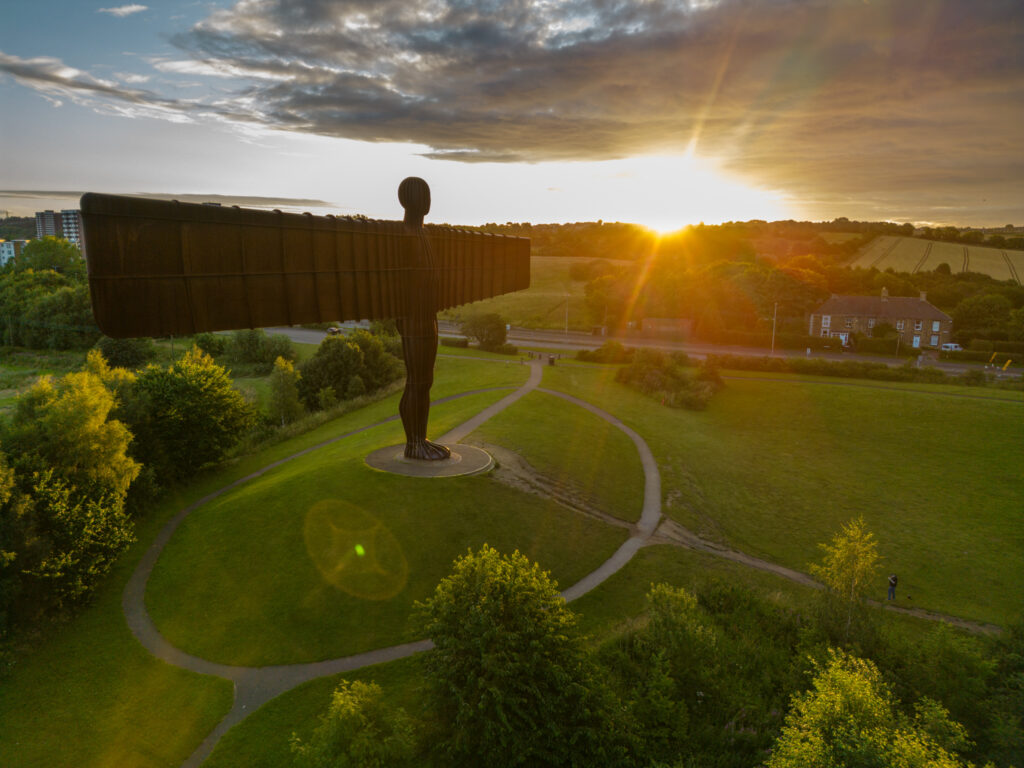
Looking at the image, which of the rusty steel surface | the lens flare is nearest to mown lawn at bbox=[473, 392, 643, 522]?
the lens flare

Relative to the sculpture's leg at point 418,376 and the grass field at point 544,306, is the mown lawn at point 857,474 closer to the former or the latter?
the sculpture's leg at point 418,376

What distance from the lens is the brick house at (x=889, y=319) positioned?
9144cm

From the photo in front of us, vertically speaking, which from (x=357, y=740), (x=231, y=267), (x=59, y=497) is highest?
(x=231, y=267)

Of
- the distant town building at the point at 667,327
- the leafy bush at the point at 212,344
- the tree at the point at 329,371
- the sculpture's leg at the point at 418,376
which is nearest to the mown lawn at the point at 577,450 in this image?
the sculpture's leg at the point at 418,376

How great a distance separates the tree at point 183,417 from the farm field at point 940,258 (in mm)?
133982

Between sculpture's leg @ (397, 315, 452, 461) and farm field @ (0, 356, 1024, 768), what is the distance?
3.28m

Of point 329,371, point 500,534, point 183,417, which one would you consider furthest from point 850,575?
point 329,371

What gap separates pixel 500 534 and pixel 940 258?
150m

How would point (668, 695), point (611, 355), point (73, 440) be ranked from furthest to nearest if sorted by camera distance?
1. point (611, 355)
2. point (73, 440)
3. point (668, 695)

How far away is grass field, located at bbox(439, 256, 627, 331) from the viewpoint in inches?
4331

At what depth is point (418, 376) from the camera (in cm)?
3064

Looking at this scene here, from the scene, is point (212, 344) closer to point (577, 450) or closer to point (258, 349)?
point (258, 349)

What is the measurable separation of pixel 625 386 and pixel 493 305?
2581 inches

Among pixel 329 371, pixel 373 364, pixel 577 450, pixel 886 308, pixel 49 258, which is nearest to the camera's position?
pixel 577 450
